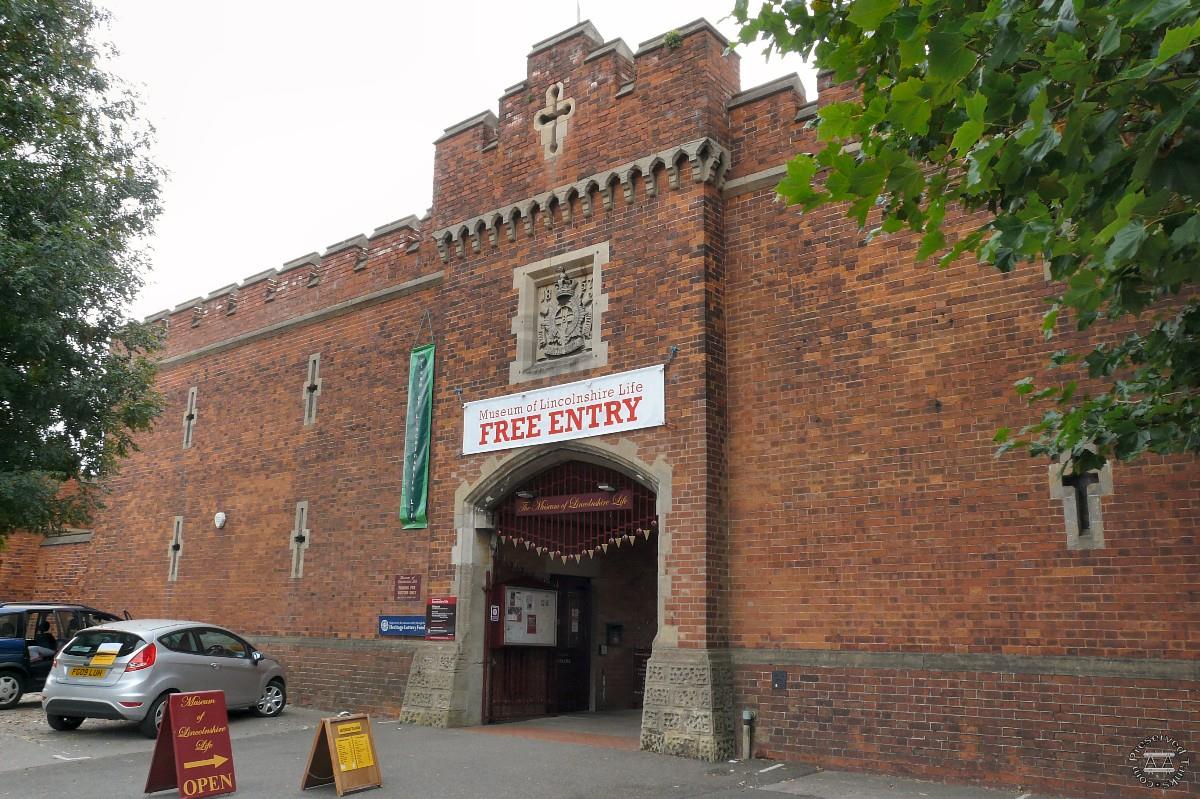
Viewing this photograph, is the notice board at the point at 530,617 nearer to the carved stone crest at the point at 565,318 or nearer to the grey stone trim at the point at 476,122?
the carved stone crest at the point at 565,318

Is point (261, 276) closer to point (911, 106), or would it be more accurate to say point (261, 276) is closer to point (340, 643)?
point (340, 643)

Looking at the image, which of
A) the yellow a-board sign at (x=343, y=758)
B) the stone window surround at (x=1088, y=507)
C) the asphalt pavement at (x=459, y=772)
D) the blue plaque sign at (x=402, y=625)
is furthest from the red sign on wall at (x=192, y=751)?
the stone window surround at (x=1088, y=507)

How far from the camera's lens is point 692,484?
1101cm

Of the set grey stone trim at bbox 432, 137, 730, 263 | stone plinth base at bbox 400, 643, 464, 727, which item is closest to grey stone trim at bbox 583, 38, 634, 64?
grey stone trim at bbox 432, 137, 730, 263

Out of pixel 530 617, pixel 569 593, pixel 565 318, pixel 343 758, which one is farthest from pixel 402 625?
pixel 343 758

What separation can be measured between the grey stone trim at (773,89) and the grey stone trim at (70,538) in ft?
59.7

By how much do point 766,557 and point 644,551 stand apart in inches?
244

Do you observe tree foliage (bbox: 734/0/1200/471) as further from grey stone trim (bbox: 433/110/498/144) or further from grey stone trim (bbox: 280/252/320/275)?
grey stone trim (bbox: 280/252/320/275)

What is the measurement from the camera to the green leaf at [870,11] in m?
3.87

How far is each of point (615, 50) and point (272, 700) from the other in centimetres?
1062

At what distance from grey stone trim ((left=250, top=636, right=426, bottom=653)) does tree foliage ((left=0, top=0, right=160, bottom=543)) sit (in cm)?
423

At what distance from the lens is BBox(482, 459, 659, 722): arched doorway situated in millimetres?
12766

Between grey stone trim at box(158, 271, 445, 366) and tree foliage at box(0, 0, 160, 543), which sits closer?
tree foliage at box(0, 0, 160, 543)

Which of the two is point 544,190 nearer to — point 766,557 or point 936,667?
point 766,557
